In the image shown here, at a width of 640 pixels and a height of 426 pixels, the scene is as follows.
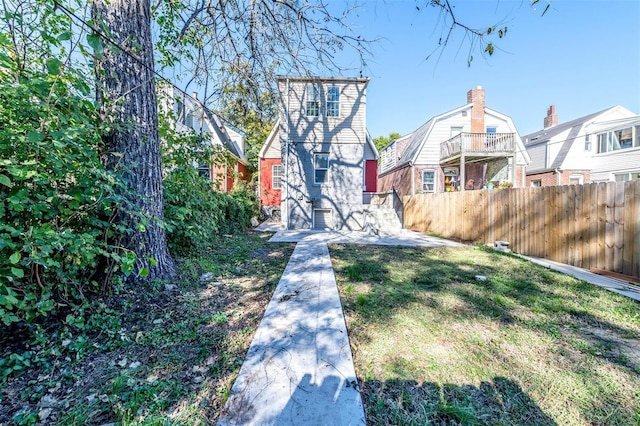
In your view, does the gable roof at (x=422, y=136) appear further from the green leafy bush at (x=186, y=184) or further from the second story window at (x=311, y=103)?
the green leafy bush at (x=186, y=184)

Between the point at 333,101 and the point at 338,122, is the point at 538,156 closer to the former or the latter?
the point at 338,122

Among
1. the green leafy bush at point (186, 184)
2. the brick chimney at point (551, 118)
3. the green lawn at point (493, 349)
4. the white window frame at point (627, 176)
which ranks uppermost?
the brick chimney at point (551, 118)

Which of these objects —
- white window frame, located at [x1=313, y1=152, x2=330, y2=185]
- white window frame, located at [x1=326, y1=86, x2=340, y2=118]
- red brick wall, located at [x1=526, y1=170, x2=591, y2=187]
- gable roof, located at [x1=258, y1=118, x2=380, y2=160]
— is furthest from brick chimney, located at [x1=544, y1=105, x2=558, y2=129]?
white window frame, located at [x1=313, y1=152, x2=330, y2=185]

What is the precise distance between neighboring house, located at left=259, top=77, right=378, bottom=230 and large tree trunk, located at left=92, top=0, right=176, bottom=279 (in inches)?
291

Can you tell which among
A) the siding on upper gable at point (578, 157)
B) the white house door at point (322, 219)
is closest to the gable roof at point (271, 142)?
the white house door at point (322, 219)

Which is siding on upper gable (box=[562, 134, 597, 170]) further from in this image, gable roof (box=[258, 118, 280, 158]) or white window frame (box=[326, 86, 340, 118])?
gable roof (box=[258, 118, 280, 158])

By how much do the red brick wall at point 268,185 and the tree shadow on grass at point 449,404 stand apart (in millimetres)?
13343

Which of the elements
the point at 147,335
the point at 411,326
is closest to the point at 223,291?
the point at 147,335

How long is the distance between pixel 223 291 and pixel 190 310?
68cm

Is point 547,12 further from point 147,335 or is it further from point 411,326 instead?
point 147,335

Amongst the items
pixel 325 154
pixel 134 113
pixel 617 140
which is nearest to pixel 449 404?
pixel 134 113

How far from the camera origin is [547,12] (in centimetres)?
223

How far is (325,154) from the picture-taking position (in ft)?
36.1

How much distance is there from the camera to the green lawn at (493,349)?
1631mm
